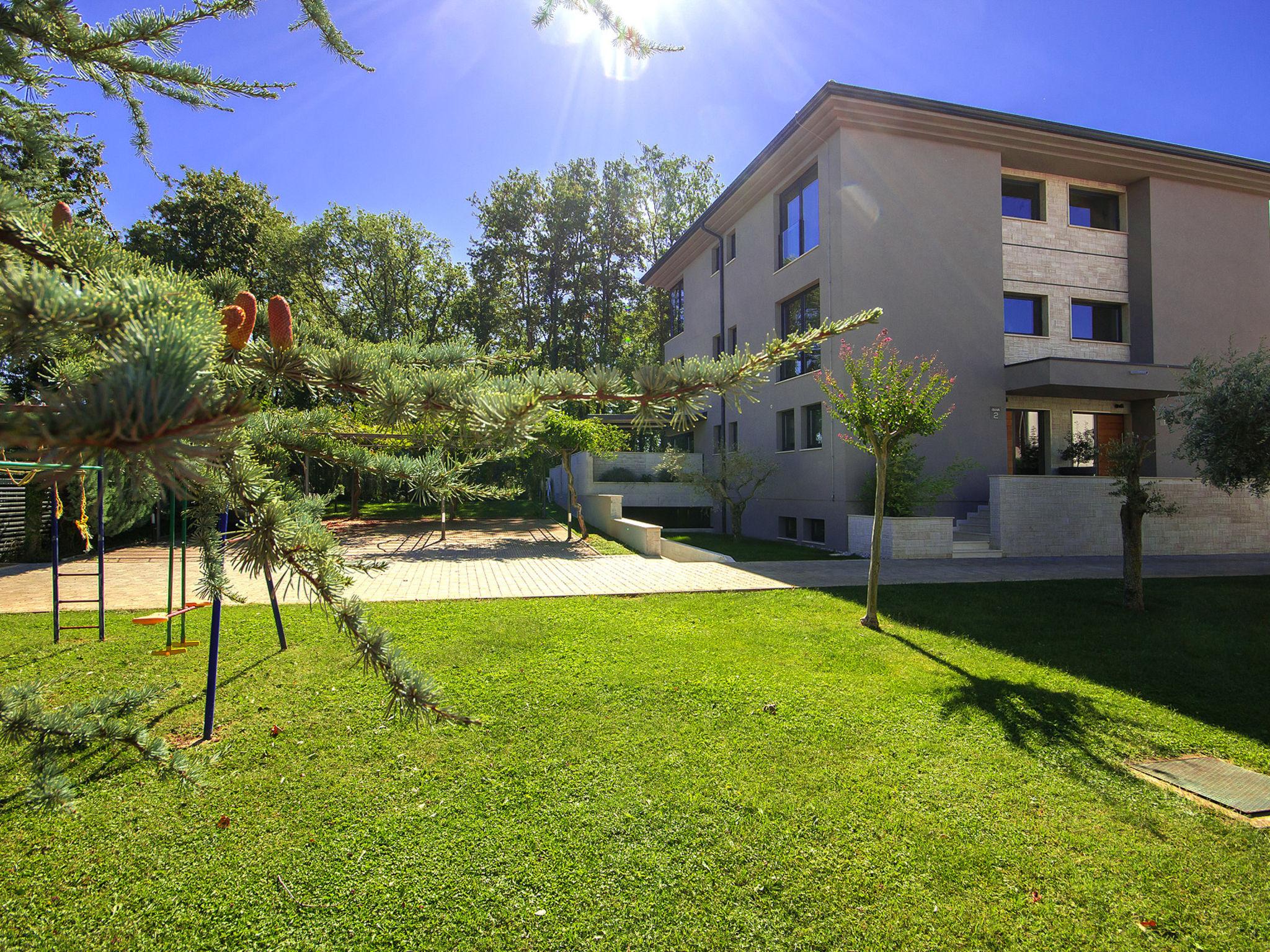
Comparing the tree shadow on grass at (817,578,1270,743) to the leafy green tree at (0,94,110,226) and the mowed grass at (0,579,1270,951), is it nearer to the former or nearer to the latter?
the mowed grass at (0,579,1270,951)

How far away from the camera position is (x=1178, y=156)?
1645cm

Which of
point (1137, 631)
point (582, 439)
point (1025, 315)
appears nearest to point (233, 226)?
point (582, 439)

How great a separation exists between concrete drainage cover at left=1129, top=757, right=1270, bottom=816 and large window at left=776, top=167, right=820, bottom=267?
13.9 m

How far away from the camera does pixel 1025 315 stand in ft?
55.0

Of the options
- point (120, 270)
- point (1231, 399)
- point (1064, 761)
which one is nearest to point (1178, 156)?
point (1231, 399)

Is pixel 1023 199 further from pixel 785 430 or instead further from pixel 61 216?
pixel 61 216

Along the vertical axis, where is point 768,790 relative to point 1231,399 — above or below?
below

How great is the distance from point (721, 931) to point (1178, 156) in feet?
72.9

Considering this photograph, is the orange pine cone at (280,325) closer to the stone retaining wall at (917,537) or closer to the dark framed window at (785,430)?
the stone retaining wall at (917,537)

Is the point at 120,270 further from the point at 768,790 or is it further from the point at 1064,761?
the point at 1064,761

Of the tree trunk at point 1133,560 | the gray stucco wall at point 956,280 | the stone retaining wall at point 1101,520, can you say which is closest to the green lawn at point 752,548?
the gray stucco wall at point 956,280

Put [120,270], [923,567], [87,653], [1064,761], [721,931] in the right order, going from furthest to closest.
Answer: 1. [923,567]
2. [87,653]
3. [1064,761]
4. [721,931]
5. [120,270]

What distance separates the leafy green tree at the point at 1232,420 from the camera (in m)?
9.68

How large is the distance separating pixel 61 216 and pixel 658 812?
354 centimetres
